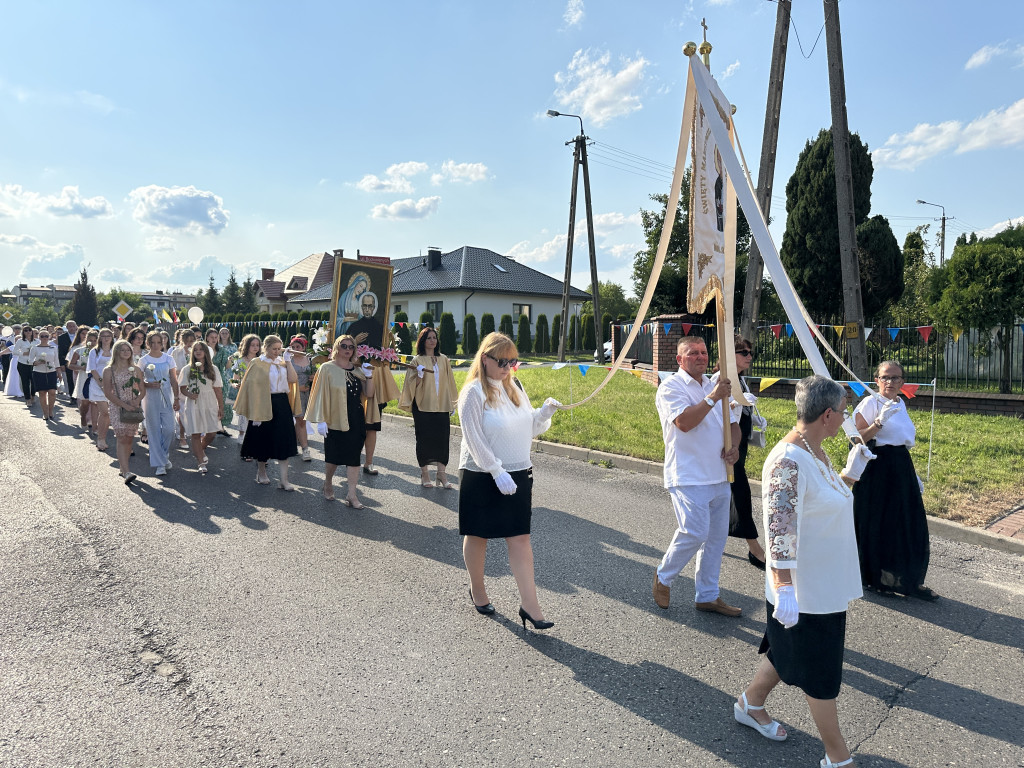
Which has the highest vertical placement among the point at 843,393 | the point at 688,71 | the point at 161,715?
the point at 688,71

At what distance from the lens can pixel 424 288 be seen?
43.7 meters

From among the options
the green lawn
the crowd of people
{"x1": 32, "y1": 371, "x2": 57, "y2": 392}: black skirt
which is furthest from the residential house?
the crowd of people

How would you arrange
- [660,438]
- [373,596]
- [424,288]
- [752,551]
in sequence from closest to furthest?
[373,596] → [752,551] → [660,438] → [424,288]

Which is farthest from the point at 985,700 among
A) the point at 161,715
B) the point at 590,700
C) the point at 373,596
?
the point at 161,715

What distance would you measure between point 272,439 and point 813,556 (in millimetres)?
6753

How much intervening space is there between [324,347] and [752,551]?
606 cm

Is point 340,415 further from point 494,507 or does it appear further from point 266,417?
point 494,507

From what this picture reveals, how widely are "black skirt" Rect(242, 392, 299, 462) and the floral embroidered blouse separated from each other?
650 centimetres

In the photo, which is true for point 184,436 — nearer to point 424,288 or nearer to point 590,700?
point 590,700

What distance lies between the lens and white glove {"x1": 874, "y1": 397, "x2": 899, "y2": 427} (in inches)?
184

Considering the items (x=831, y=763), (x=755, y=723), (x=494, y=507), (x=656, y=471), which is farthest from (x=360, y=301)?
(x=831, y=763)

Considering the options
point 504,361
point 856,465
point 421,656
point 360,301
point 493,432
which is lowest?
point 421,656

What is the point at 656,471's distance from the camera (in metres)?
8.91

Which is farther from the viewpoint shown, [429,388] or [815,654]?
[429,388]
